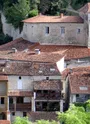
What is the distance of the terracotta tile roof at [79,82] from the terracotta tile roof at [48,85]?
1260 mm

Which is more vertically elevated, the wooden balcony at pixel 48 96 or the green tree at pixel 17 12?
the green tree at pixel 17 12

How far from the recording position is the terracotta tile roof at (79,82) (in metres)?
54.0

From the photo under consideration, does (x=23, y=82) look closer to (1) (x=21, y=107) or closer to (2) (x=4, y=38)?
(1) (x=21, y=107)

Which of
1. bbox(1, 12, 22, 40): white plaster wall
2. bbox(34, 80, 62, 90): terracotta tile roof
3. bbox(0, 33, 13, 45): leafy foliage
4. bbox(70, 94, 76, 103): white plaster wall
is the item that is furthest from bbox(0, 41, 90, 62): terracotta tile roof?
bbox(0, 33, 13, 45): leafy foliage

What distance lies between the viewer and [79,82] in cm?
5494

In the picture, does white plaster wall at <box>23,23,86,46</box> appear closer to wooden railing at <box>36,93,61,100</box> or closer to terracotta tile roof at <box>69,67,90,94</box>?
terracotta tile roof at <box>69,67,90,94</box>

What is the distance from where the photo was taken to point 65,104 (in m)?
56.7

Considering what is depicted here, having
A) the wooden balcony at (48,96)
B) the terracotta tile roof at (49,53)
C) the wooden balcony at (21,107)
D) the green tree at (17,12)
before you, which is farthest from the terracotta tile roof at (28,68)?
the green tree at (17,12)

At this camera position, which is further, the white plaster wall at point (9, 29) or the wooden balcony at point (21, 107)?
the white plaster wall at point (9, 29)

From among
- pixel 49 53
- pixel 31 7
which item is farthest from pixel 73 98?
pixel 31 7

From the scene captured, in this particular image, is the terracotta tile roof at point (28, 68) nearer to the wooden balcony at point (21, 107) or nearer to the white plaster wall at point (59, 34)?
the wooden balcony at point (21, 107)

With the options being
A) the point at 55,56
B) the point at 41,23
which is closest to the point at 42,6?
the point at 41,23

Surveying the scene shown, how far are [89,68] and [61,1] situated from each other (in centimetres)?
1784

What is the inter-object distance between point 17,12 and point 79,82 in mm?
21643
